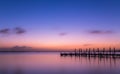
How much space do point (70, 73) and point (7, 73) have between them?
7952mm

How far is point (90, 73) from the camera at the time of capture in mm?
25766

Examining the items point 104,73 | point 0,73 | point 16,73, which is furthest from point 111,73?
point 0,73

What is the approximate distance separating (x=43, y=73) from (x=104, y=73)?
7614mm

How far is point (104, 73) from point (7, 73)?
1213 centimetres

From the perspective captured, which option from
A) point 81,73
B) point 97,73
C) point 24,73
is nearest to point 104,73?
point 97,73

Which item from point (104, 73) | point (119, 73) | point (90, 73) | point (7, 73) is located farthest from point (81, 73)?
point (7, 73)

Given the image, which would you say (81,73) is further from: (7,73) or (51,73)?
(7,73)

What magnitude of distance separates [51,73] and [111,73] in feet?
24.7

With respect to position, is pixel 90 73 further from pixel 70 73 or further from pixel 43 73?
pixel 43 73

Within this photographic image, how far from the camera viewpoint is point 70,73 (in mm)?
25922

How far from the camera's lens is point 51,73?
26453 millimetres

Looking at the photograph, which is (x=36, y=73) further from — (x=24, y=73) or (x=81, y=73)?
(x=81, y=73)

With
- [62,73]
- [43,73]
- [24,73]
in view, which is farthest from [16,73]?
[62,73]

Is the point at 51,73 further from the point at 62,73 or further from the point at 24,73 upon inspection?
the point at 24,73
